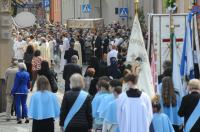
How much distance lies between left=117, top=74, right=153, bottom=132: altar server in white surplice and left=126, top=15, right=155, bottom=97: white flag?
2749mm

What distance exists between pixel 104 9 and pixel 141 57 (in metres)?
52.8

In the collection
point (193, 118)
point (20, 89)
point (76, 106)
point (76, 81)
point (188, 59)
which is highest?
point (188, 59)

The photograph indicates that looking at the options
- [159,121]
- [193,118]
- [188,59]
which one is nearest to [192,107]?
[193,118]

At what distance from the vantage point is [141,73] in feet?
55.4

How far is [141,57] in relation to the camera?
58.4 ft

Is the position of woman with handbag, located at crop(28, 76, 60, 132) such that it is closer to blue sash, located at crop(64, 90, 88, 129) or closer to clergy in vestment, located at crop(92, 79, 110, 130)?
clergy in vestment, located at crop(92, 79, 110, 130)

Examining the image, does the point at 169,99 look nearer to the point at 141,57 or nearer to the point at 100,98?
the point at 100,98

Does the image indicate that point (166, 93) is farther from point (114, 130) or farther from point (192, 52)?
point (192, 52)

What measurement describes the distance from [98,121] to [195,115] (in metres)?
2.78

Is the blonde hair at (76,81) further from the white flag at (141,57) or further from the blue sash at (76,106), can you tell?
the white flag at (141,57)

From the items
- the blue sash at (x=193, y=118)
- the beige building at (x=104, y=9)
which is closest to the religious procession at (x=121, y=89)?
the blue sash at (x=193, y=118)

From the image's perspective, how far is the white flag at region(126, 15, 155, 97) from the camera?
1634cm

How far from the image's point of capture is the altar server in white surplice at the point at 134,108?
13.2 m

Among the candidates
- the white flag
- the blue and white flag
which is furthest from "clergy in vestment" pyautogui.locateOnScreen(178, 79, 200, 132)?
the blue and white flag
